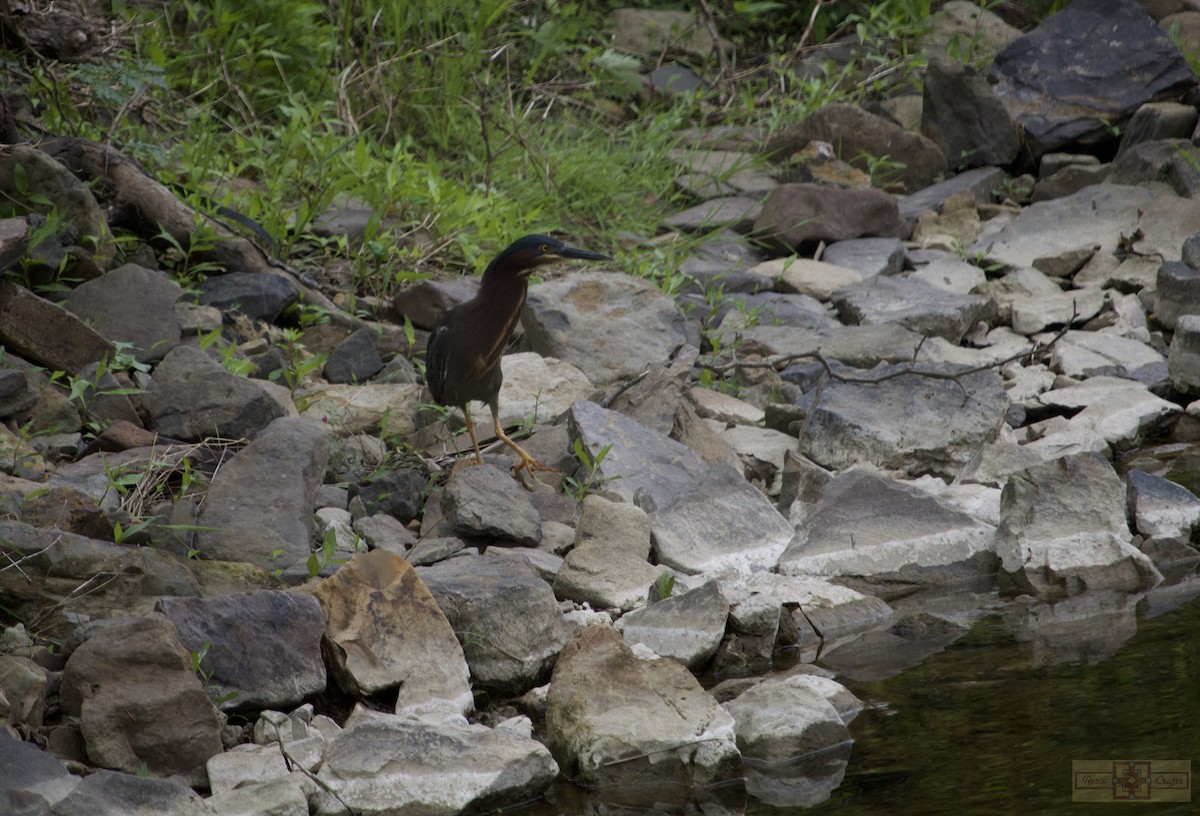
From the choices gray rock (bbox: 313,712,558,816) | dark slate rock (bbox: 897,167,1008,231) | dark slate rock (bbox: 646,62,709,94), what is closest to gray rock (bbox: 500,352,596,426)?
gray rock (bbox: 313,712,558,816)

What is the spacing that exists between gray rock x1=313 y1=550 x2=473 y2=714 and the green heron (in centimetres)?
→ 126

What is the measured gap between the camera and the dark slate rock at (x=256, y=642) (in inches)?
118

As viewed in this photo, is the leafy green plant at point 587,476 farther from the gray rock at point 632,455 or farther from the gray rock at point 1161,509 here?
the gray rock at point 1161,509

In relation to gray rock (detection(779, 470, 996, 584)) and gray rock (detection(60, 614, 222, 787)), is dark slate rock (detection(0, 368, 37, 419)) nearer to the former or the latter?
gray rock (detection(60, 614, 222, 787))

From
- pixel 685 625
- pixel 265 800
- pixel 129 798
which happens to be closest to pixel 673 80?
pixel 685 625

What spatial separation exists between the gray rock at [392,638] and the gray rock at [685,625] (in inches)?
20.6

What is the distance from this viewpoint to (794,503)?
4.42 meters

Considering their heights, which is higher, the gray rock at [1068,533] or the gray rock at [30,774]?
the gray rock at [30,774]

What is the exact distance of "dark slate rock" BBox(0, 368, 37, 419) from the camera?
4.11 m

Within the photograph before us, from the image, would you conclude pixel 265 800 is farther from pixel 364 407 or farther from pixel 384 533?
pixel 364 407

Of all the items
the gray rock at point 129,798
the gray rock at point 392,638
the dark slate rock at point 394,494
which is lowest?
the dark slate rock at point 394,494

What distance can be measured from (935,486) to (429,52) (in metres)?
4.13
